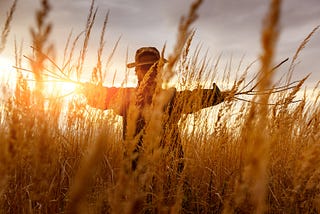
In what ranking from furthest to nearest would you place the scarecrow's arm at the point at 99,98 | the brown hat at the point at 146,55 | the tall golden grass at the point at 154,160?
1. the brown hat at the point at 146,55
2. the scarecrow's arm at the point at 99,98
3. the tall golden grass at the point at 154,160

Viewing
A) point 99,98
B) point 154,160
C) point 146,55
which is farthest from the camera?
point 146,55

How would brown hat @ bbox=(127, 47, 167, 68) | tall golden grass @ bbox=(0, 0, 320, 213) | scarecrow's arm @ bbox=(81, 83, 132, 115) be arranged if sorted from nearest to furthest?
tall golden grass @ bbox=(0, 0, 320, 213) < scarecrow's arm @ bbox=(81, 83, 132, 115) < brown hat @ bbox=(127, 47, 167, 68)

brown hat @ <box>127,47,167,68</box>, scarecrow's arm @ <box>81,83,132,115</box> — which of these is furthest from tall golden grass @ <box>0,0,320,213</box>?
brown hat @ <box>127,47,167,68</box>

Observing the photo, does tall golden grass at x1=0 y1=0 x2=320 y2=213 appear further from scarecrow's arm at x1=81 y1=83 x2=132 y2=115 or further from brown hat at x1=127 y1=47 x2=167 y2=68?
brown hat at x1=127 y1=47 x2=167 y2=68

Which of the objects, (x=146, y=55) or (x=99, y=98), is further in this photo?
(x=146, y=55)

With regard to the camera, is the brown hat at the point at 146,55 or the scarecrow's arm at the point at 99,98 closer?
the scarecrow's arm at the point at 99,98

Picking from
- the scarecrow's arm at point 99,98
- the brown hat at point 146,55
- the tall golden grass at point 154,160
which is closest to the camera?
the tall golden grass at point 154,160

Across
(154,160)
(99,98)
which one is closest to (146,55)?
(99,98)

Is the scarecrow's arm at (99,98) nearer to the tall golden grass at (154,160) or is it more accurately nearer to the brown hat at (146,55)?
the tall golden grass at (154,160)

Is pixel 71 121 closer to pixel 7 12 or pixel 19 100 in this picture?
pixel 19 100

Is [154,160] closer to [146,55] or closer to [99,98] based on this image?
[99,98]

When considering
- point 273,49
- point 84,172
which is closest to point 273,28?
point 273,49

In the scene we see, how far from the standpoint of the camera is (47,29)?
84 centimetres

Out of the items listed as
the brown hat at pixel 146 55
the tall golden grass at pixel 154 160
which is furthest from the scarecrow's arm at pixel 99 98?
the brown hat at pixel 146 55
